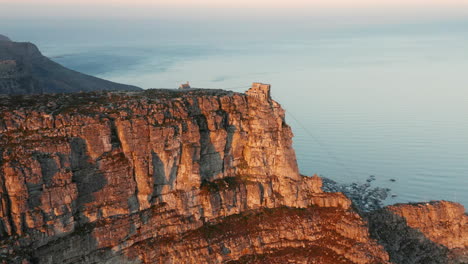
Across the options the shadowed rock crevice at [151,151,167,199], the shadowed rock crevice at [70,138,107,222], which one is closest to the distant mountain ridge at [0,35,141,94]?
the shadowed rock crevice at [151,151,167,199]

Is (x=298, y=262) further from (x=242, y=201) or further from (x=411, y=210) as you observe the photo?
(x=411, y=210)

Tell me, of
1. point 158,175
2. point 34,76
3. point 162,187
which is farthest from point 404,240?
point 34,76

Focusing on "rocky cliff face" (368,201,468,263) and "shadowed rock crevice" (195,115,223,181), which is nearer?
"shadowed rock crevice" (195,115,223,181)

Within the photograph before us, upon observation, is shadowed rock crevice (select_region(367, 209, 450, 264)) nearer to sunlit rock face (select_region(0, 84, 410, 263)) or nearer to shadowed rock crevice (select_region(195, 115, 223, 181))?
sunlit rock face (select_region(0, 84, 410, 263))

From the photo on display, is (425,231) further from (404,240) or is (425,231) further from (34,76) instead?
(34,76)

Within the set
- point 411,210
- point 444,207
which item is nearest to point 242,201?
point 411,210

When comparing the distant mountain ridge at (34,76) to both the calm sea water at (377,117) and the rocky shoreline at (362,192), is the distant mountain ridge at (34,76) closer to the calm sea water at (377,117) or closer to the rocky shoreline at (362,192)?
the calm sea water at (377,117)
